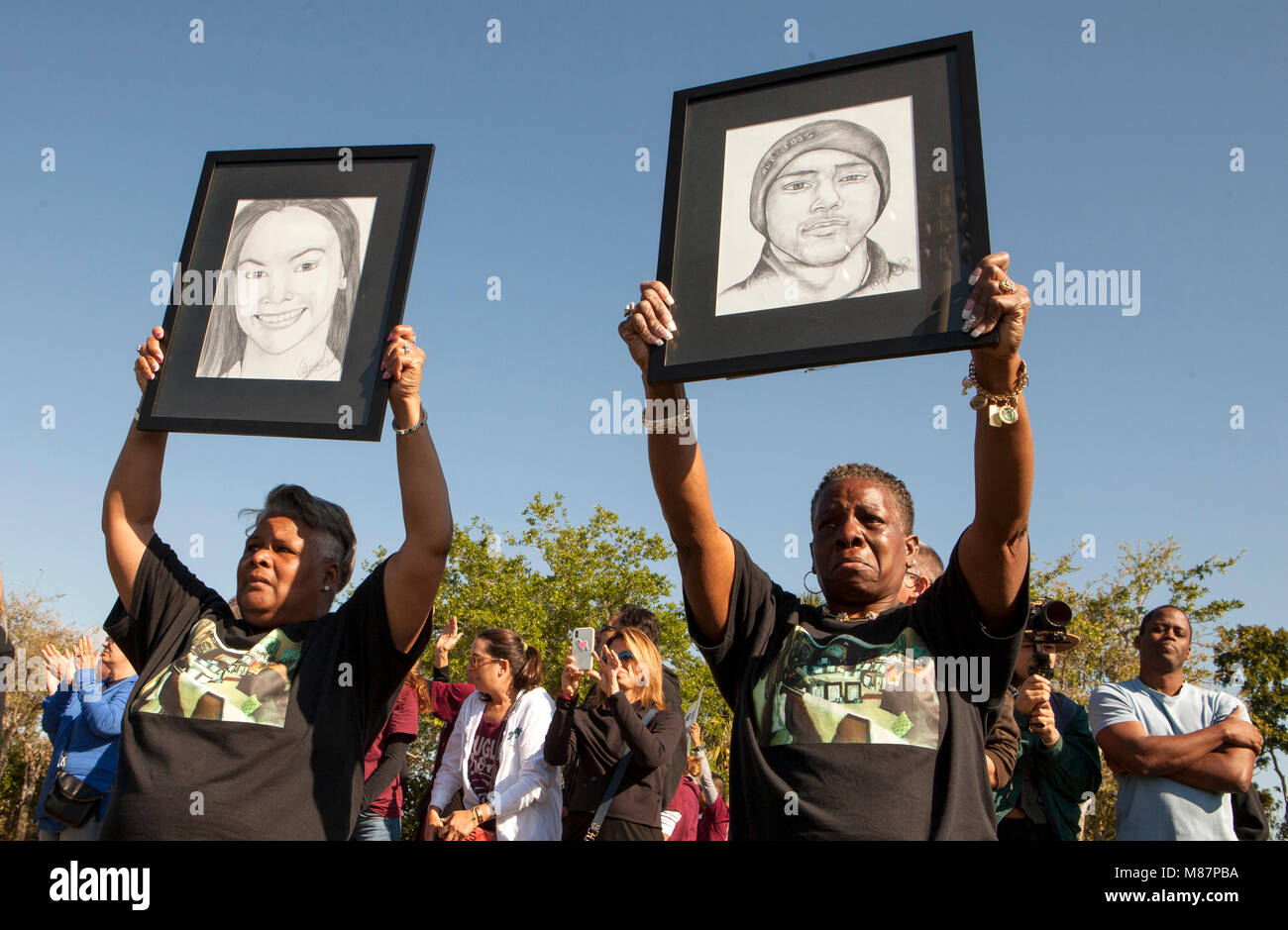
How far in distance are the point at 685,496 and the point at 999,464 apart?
878 millimetres

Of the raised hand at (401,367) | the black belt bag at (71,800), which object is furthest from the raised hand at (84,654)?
the raised hand at (401,367)

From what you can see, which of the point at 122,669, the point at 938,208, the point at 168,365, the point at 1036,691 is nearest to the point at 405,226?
the point at 168,365

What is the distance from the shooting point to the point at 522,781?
555cm

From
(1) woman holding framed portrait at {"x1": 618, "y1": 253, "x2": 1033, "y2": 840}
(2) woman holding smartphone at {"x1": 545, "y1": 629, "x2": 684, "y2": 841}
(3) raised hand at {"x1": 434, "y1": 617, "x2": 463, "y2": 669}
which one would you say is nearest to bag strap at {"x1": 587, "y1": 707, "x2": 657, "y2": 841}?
(2) woman holding smartphone at {"x1": 545, "y1": 629, "x2": 684, "y2": 841}

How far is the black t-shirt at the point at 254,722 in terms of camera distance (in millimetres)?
2947

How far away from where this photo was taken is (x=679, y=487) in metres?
2.93

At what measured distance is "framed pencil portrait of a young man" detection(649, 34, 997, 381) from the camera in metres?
2.73

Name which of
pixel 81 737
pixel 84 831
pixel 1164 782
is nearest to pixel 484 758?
pixel 84 831

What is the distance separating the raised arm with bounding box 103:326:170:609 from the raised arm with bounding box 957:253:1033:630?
9.22 feet

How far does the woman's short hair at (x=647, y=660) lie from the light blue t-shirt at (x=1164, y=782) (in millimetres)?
2286

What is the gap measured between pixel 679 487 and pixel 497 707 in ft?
11.9

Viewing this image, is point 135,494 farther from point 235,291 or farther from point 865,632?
point 865,632
